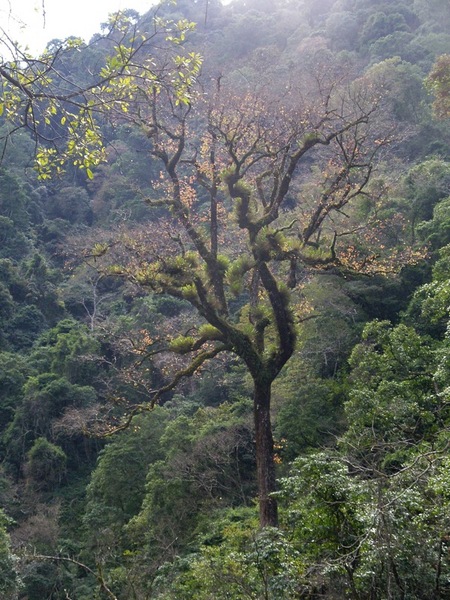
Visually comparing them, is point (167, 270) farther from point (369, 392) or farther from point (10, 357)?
point (10, 357)

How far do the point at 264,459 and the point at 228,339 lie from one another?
145 centimetres

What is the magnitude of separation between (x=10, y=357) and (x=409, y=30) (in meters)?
24.1

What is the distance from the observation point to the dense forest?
3.72 meters

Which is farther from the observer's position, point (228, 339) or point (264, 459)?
point (228, 339)

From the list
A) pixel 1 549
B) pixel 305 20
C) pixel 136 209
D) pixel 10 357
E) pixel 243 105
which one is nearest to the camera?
pixel 1 549

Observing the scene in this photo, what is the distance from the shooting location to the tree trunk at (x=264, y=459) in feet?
20.7

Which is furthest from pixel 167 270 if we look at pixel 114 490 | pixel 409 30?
pixel 409 30

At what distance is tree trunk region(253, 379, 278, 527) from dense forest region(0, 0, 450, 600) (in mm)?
24

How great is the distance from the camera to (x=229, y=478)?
11.0 m

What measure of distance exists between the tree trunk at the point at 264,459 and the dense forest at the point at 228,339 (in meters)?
0.02

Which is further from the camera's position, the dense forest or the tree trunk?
the tree trunk

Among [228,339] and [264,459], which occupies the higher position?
[228,339]

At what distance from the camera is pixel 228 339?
7.09 meters

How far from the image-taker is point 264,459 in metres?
6.70
